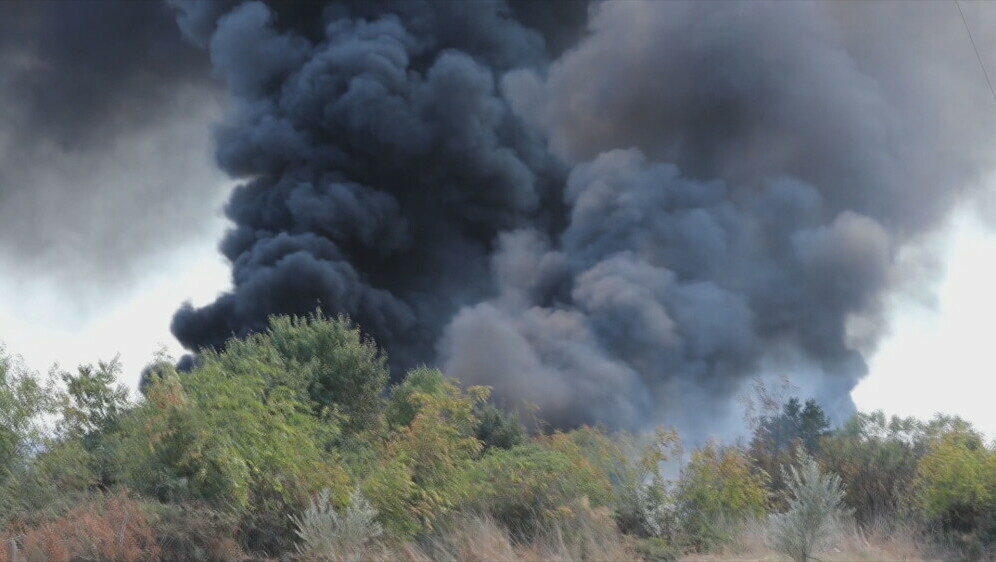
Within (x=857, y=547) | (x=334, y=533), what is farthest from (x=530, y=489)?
(x=857, y=547)

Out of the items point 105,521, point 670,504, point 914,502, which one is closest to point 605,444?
point 670,504

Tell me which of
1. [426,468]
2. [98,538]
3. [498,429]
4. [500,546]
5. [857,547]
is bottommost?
[857,547]

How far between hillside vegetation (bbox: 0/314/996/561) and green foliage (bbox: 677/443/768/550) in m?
0.03

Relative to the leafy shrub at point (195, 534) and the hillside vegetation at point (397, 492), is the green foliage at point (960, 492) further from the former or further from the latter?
the leafy shrub at point (195, 534)

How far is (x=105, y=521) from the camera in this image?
37.9 feet

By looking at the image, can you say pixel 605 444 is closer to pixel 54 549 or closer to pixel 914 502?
pixel 914 502

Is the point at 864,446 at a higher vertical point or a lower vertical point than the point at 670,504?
higher

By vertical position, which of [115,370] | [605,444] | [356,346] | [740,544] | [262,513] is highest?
[356,346]

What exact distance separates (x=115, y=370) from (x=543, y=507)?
7816 mm

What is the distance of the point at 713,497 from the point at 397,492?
4680 millimetres

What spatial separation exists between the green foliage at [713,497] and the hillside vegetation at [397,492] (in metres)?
0.03

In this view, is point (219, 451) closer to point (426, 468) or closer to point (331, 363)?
point (426, 468)

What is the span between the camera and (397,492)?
12609 millimetres

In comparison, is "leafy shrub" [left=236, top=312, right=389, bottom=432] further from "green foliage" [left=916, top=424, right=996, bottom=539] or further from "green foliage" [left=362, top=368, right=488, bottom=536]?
"green foliage" [left=916, top=424, right=996, bottom=539]
